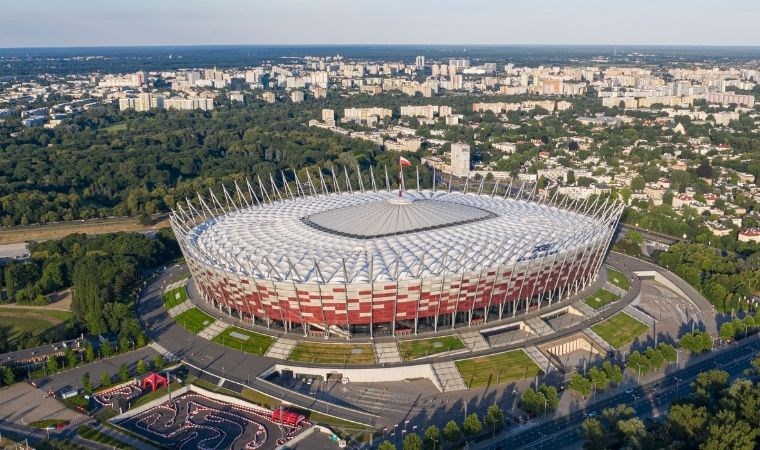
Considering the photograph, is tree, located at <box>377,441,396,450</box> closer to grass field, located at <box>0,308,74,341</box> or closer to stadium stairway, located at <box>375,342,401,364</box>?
stadium stairway, located at <box>375,342,401,364</box>

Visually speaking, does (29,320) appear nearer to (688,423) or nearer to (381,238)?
(381,238)

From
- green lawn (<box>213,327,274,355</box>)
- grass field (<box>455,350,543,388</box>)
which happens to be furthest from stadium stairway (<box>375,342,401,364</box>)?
green lawn (<box>213,327,274,355</box>)

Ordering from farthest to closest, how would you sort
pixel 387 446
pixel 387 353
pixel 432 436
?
pixel 387 353, pixel 432 436, pixel 387 446

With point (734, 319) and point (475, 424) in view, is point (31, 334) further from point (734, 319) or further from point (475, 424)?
point (734, 319)

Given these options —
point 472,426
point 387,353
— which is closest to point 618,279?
point 387,353

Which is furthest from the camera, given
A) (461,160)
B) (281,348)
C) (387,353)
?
(461,160)
